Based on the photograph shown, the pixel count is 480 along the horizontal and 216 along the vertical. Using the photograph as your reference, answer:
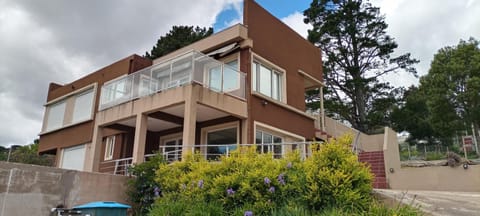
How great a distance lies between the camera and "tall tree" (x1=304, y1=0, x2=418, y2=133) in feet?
102

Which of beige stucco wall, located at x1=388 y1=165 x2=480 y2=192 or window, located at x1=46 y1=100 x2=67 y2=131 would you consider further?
window, located at x1=46 y1=100 x2=67 y2=131

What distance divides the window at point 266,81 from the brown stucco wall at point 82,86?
6760 mm

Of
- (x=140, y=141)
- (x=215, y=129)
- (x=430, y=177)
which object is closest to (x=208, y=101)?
(x=215, y=129)

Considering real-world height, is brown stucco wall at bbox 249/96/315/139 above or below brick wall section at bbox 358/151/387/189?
above

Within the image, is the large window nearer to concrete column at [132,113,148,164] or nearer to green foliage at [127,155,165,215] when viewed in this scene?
concrete column at [132,113,148,164]

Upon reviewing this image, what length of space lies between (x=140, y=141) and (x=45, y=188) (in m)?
4.48

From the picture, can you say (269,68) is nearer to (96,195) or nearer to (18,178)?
(96,195)

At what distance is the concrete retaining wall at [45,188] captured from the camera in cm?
799

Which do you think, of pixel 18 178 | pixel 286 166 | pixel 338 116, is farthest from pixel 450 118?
pixel 18 178

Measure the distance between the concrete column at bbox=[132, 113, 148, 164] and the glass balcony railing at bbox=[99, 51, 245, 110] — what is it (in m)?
1.00

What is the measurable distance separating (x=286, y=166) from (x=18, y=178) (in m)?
6.12

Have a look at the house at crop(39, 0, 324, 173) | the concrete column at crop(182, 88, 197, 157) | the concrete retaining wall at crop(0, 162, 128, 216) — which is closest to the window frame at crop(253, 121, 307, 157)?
the house at crop(39, 0, 324, 173)

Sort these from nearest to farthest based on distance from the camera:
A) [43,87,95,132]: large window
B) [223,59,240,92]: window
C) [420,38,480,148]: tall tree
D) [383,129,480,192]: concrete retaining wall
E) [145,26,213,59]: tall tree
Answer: [383,129,480,192]: concrete retaining wall < [223,59,240,92]: window < [43,87,95,132]: large window < [420,38,480,148]: tall tree < [145,26,213,59]: tall tree

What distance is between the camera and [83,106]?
65.1ft
